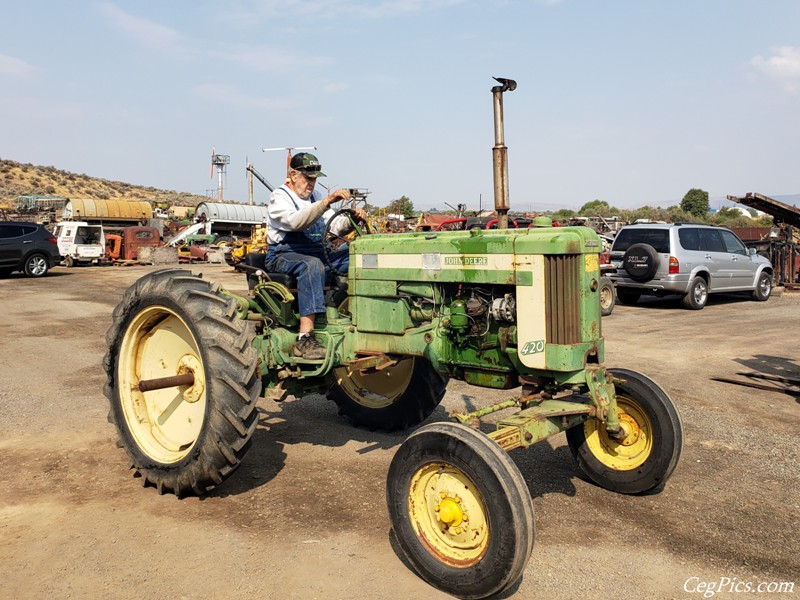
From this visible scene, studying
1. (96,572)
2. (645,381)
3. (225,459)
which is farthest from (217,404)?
(645,381)

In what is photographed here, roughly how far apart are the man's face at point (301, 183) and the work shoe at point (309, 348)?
43.3 inches

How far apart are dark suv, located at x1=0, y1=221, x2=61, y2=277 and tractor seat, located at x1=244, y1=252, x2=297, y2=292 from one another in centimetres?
1773

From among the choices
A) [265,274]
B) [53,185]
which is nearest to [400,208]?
[265,274]

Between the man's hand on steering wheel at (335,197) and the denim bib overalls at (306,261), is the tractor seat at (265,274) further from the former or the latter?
the man's hand on steering wheel at (335,197)

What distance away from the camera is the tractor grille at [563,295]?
379 centimetres

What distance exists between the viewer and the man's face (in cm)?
496

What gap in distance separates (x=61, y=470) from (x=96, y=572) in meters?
1.62

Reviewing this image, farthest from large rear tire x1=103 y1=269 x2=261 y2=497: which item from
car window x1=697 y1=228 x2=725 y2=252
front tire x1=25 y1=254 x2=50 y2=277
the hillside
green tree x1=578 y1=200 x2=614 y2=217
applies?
the hillside

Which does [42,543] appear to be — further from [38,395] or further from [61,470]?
[38,395]

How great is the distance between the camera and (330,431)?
569 cm

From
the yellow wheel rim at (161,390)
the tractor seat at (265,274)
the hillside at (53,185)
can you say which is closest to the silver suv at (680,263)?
the tractor seat at (265,274)

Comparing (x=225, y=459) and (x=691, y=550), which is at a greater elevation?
(x=225, y=459)

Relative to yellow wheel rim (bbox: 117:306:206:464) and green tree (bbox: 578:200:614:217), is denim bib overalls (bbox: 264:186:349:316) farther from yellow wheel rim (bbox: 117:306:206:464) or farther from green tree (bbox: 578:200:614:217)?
green tree (bbox: 578:200:614:217)

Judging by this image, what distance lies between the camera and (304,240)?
503cm
